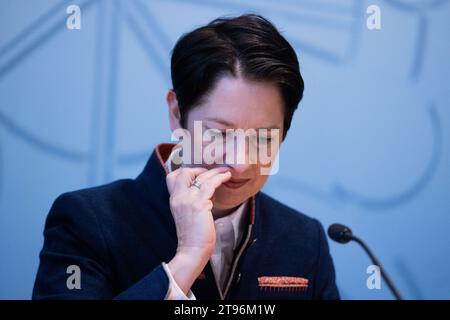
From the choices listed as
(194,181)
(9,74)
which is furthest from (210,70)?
(9,74)

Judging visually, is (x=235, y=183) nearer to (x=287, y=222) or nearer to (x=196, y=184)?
(x=196, y=184)

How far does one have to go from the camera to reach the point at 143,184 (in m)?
1.38

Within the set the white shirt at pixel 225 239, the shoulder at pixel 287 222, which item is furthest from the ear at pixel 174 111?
the shoulder at pixel 287 222

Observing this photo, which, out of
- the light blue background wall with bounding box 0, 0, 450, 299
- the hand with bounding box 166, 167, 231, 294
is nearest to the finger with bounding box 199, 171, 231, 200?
the hand with bounding box 166, 167, 231, 294

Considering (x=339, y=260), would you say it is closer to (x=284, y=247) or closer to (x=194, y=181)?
(x=284, y=247)

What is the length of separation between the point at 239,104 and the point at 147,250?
39 centimetres

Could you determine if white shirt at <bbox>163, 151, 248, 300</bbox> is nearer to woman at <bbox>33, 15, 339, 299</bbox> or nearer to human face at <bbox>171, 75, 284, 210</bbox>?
woman at <bbox>33, 15, 339, 299</bbox>

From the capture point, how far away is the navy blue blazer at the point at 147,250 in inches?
A: 48.6

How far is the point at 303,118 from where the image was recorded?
1895 mm

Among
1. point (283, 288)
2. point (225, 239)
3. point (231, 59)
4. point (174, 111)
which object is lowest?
point (283, 288)

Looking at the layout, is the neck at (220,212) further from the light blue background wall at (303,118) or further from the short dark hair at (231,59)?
the light blue background wall at (303,118)

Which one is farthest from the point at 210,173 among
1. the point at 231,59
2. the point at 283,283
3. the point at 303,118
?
the point at 303,118

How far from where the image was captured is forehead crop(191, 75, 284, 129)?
1235 millimetres

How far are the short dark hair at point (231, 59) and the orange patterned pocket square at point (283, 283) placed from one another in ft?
1.38
